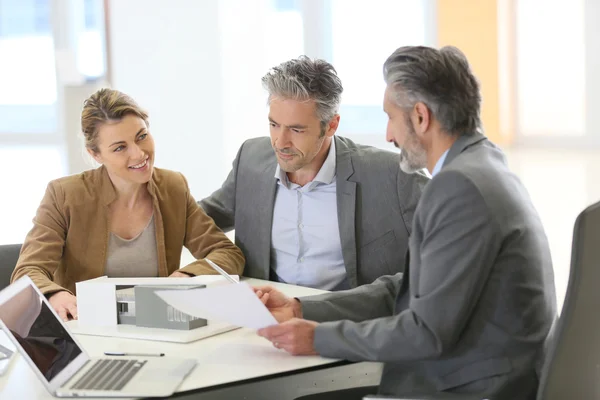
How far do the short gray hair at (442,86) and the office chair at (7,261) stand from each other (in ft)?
5.26

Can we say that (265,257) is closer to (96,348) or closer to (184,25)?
(96,348)

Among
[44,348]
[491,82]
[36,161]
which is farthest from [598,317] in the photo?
[36,161]

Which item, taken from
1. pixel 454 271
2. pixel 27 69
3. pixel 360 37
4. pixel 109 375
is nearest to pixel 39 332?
pixel 109 375

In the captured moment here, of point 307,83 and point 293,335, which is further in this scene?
point 307,83

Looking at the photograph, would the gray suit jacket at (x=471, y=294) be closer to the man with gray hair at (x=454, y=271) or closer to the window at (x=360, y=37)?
the man with gray hair at (x=454, y=271)

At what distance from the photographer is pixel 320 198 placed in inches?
115

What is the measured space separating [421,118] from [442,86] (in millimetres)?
87

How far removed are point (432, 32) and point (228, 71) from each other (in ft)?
9.86

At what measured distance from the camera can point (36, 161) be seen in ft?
31.0

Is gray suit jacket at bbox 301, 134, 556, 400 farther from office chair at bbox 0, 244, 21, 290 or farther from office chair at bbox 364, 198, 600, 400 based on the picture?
office chair at bbox 0, 244, 21, 290

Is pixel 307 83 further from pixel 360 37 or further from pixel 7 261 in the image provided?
pixel 360 37

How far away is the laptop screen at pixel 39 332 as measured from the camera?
184 centimetres

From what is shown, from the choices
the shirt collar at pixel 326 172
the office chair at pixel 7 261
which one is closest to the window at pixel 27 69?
the office chair at pixel 7 261

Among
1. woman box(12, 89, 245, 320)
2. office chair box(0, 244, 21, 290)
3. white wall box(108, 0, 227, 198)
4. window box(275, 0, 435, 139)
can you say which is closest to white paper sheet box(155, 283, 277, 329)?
woman box(12, 89, 245, 320)
